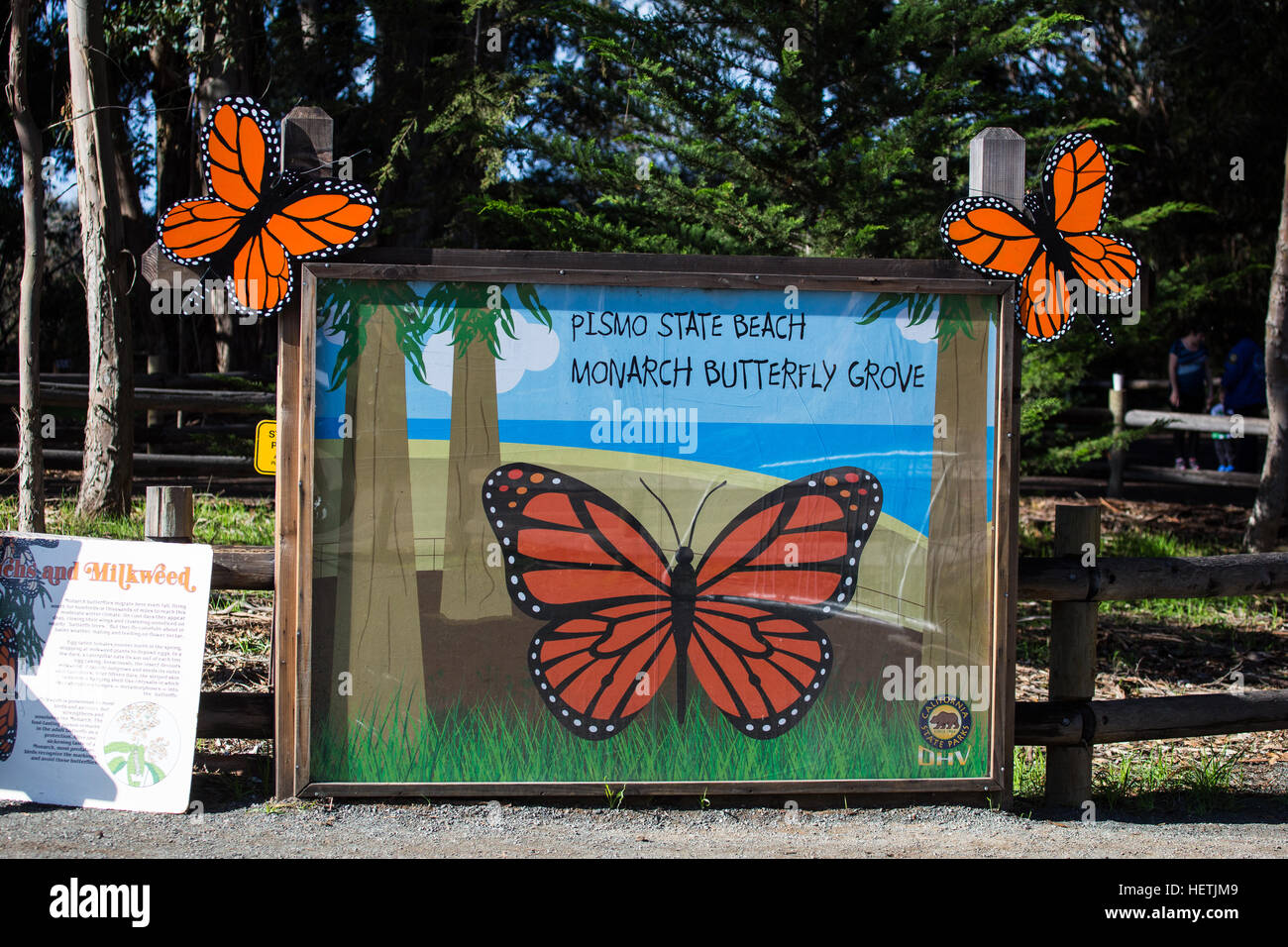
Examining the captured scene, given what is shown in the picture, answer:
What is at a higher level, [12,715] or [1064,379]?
[1064,379]

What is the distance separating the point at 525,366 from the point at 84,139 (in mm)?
6011

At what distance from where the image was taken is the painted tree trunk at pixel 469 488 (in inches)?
158

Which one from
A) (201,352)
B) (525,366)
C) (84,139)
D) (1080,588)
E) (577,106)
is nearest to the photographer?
(525,366)

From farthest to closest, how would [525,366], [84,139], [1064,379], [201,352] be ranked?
[201,352] → [1064,379] → [84,139] → [525,366]

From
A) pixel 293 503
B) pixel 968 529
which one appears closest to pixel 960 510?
pixel 968 529

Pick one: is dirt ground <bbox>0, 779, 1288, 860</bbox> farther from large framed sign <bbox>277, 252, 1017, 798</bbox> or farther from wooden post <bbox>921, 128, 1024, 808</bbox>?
wooden post <bbox>921, 128, 1024, 808</bbox>

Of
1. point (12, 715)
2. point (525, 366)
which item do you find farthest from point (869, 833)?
point (12, 715)

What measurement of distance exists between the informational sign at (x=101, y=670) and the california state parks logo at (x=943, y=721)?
2779 mm

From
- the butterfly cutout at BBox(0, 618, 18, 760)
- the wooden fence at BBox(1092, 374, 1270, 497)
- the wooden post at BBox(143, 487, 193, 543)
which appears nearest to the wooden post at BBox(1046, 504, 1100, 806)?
the wooden post at BBox(143, 487, 193, 543)

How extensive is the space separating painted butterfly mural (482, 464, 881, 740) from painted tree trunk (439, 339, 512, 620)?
0.07 m

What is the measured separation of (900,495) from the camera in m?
4.16

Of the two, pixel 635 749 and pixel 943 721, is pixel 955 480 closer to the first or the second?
pixel 943 721

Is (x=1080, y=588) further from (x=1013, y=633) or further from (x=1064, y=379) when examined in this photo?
(x=1064, y=379)

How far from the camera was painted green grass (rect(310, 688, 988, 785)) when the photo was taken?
3998 mm
